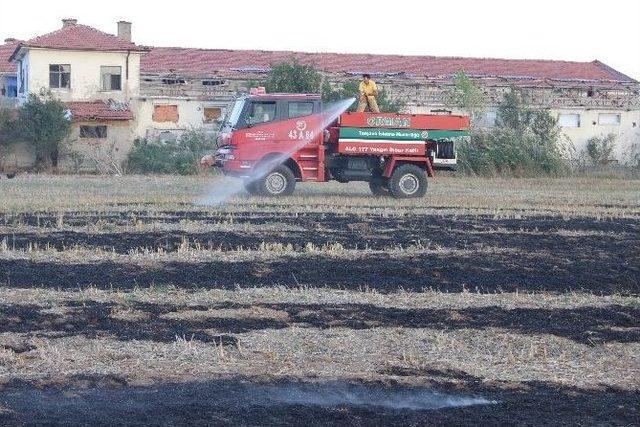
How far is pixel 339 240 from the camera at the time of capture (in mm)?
16391

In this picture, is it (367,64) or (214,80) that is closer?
(214,80)

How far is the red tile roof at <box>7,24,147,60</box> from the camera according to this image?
155 feet

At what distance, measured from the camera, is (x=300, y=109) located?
78.5ft

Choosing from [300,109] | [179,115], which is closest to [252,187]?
[300,109]

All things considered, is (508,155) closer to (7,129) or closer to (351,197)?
(351,197)

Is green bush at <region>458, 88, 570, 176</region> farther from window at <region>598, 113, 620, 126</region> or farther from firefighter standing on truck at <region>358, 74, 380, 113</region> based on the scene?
window at <region>598, 113, 620, 126</region>

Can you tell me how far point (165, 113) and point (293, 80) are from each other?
10.8 metres

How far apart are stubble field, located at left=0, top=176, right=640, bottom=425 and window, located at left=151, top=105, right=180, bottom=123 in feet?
95.2

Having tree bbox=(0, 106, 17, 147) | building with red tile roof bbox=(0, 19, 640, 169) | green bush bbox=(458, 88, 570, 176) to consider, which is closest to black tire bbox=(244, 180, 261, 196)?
green bush bbox=(458, 88, 570, 176)

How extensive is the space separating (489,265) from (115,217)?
25.5ft

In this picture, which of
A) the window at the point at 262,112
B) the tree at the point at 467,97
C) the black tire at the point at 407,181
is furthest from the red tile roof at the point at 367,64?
the window at the point at 262,112

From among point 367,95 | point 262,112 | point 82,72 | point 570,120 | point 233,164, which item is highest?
point 82,72

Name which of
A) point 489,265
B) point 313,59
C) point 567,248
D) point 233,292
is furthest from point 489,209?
point 313,59

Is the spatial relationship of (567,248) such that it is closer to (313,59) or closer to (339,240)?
(339,240)
